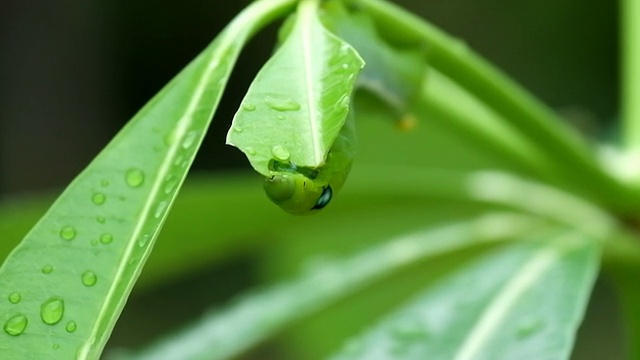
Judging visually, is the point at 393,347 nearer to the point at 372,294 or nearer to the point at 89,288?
the point at 89,288

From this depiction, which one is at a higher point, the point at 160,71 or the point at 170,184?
the point at 160,71

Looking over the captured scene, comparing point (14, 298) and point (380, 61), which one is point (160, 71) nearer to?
point (380, 61)

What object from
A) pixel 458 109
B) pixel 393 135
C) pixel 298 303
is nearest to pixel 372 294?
pixel 393 135

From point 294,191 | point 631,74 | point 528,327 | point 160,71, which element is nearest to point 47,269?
point 294,191

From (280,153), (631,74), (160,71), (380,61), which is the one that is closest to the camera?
(280,153)

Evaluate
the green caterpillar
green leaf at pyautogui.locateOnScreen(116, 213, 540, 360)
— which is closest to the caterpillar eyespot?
the green caterpillar

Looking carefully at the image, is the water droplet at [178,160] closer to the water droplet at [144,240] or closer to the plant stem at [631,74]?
the water droplet at [144,240]

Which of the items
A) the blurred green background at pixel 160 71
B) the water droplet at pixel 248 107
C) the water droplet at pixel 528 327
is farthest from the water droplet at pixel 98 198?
→ the blurred green background at pixel 160 71
